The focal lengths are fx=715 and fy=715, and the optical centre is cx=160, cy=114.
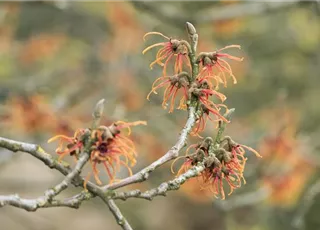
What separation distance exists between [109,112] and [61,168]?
74.4 inches

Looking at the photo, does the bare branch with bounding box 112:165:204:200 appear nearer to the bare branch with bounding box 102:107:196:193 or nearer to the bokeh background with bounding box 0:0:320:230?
the bare branch with bounding box 102:107:196:193

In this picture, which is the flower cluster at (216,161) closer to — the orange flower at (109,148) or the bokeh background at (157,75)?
the orange flower at (109,148)

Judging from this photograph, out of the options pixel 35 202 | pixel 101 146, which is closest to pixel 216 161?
pixel 101 146

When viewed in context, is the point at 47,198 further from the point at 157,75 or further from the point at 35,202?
the point at 157,75

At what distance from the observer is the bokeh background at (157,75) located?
2.88m

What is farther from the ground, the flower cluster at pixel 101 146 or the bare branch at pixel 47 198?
the flower cluster at pixel 101 146

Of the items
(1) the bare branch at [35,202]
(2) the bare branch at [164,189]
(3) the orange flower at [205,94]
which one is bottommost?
(1) the bare branch at [35,202]

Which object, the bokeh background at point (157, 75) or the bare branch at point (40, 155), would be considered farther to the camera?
the bokeh background at point (157, 75)

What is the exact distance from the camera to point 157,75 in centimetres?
349

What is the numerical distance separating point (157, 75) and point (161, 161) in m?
2.31

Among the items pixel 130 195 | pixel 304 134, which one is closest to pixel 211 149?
pixel 130 195

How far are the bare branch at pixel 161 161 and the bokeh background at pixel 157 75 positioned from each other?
48.2 inches

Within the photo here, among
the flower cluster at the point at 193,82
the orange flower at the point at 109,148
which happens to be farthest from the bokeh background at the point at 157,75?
the orange flower at the point at 109,148

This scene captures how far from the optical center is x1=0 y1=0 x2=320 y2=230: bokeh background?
288 cm
